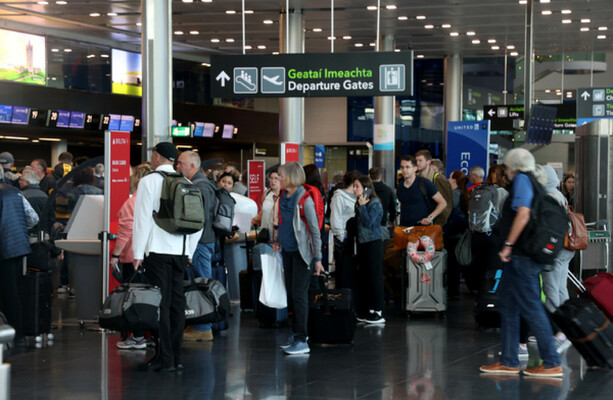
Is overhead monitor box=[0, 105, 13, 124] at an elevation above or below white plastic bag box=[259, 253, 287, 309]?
above

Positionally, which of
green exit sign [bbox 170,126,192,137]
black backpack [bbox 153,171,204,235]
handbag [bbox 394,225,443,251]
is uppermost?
green exit sign [bbox 170,126,192,137]

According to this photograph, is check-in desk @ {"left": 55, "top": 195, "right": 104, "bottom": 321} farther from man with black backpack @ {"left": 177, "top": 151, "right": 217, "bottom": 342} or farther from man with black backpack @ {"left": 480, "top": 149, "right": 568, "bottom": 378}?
man with black backpack @ {"left": 480, "top": 149, "right": 568, "bottom": 378}

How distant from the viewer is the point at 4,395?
112 inches

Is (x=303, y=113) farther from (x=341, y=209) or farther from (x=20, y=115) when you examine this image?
(x=341, y=209)

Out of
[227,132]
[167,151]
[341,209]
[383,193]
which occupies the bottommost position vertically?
[341,209]

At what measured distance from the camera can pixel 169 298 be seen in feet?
22.2

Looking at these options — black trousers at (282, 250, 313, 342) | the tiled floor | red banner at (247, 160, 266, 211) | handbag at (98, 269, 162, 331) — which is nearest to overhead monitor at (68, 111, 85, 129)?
red banner at (247, 160, 266, 211)

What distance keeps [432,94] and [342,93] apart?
2141cm

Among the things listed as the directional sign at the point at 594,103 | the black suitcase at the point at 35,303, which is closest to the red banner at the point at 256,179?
the black suitcase at the point at 35,303

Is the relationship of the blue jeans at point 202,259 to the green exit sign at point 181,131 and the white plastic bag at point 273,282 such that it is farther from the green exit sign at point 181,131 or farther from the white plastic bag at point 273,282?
the green exit sign at point 181,131

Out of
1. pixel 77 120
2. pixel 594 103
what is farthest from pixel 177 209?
pixel 594 103

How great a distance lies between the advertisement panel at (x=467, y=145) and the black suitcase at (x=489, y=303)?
37.2ft

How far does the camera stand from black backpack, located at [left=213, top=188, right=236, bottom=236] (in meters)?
8.47

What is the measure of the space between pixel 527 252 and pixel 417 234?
11.2 feet
